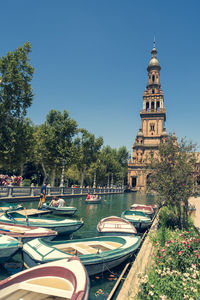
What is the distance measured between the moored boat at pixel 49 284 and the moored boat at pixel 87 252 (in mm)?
1270

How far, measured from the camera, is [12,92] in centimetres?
2775

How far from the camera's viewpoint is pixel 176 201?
11.1 metres

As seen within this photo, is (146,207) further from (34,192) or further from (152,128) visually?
(152,128)

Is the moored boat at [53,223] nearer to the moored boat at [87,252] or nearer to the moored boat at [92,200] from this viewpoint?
the moored boat at [87,252]

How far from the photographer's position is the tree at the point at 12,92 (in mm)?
27000

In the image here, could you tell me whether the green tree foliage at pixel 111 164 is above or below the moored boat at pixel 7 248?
above

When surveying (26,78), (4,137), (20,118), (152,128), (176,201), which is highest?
(152,128)

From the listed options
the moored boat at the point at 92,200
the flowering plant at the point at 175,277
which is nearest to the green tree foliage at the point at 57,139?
the moored boat at the point at 92,200

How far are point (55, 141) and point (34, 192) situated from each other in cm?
1507

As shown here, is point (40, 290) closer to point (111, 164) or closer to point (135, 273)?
point (135, 273)

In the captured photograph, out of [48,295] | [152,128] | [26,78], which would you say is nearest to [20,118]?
[26,78]

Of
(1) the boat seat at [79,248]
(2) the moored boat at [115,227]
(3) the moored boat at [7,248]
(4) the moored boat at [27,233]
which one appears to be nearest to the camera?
(3) the moored boat at [7,248]

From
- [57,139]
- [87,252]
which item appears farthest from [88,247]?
[57,139]

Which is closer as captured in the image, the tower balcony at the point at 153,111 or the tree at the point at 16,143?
the tree at the point at 16,143
